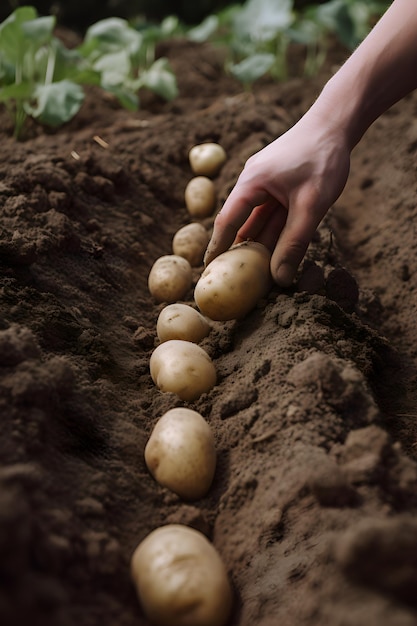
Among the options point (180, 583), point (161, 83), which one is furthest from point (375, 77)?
point (161, 83)

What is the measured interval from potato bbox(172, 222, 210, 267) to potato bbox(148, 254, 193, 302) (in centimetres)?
14

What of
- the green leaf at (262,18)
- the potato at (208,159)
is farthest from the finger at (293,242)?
the green leaf at (262,18)

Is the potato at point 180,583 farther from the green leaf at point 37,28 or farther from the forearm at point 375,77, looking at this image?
the green leaf at point 37,28

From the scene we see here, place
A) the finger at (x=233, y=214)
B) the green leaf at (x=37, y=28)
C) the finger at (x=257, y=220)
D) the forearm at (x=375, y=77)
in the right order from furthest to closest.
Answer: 1. the green leaf at (x=37, y=28)
2. the finger at (x=257, y=220)
3. the finger at (x=233, y=214)
4. the forearm at (x=375, y=77)

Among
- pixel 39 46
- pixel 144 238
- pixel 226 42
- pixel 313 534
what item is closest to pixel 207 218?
pixel 144 238

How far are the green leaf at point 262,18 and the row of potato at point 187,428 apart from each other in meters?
2.21

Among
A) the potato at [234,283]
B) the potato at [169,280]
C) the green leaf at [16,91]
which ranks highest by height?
the green leaf at [16,91]

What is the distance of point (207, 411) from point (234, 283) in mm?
383

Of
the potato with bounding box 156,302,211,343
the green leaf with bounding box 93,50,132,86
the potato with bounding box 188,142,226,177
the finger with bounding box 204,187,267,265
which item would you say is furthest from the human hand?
the green leaf with bounding box 93,50,132,86

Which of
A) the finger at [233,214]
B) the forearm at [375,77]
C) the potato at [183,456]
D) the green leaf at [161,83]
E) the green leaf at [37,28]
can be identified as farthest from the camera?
the green leaf at [161,83]

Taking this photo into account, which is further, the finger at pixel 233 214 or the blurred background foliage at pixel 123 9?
the blurred background foliage at pixel 123 9

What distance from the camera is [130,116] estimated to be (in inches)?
131

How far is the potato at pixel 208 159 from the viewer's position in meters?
2.81

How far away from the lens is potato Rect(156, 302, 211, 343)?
1.86 meters
